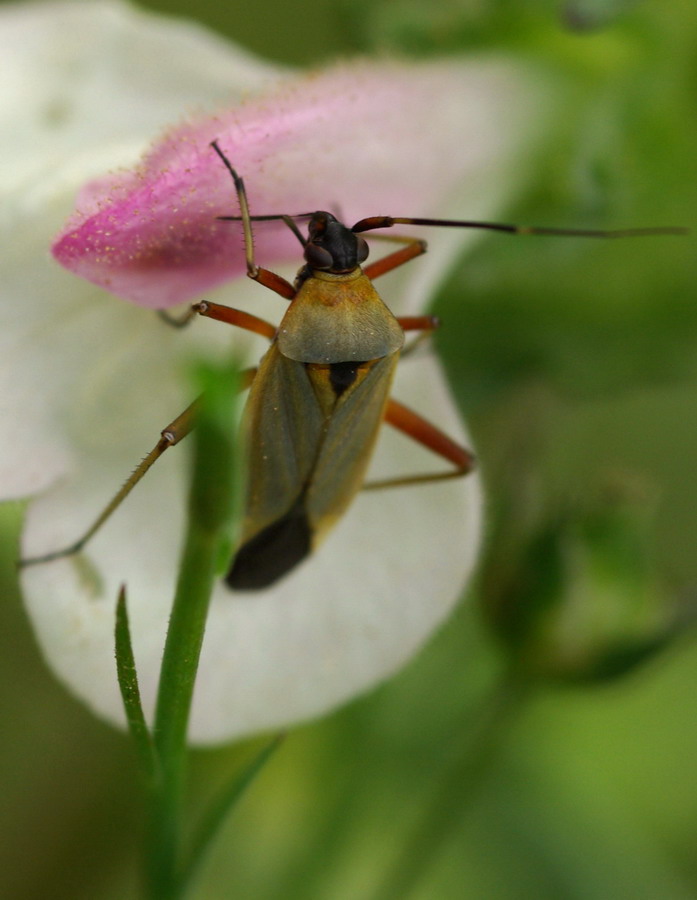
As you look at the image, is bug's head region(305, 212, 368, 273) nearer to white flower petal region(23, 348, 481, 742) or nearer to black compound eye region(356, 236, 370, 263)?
black compound eye region(356, 236, 370, 263)

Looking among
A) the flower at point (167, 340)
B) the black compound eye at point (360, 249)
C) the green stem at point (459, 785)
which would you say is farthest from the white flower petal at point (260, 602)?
the green stem at point (459, 785)

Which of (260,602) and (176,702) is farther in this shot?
(260,602)

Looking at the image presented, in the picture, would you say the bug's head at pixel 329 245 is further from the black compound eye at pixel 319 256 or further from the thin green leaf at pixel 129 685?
the thin green leaf at pixel 129 685

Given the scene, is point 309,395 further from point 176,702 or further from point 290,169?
point 176,702

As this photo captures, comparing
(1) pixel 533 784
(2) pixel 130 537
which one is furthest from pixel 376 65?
(1) pixel 533 784

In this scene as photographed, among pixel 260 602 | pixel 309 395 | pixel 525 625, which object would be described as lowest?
pixel 525 625

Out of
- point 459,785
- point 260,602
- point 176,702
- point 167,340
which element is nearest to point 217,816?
point 176,702

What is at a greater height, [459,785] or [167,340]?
[167,340]
